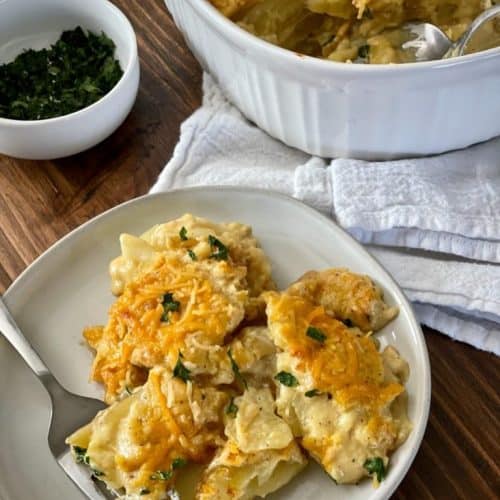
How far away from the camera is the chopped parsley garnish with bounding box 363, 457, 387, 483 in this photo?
1.26 metres

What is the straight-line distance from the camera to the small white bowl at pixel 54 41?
1.69 meters

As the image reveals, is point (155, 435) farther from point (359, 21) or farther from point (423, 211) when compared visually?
point (359, 21)

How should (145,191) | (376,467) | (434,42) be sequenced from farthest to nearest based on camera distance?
(145,191)
(434,42)
(376,467)

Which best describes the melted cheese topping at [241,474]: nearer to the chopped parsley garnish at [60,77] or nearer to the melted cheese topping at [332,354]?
the melted cheese topping at [332,354]

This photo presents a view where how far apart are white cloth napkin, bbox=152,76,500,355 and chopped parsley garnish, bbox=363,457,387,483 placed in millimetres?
341

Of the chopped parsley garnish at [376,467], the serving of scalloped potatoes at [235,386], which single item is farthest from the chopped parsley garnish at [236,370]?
the chopped parsley garnish at [376,467]

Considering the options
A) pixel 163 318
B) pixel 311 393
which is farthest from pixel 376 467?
pixel 163 318

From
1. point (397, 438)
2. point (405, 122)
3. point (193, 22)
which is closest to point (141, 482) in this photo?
point (397, 438)

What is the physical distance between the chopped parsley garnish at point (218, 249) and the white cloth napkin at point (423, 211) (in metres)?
0.22

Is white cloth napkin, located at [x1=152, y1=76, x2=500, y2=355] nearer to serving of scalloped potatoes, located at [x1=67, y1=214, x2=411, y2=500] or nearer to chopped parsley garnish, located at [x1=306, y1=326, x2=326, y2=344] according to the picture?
serving of scalloped potatoes, located at [x1=67, y1=214, x2=411, y2=500]

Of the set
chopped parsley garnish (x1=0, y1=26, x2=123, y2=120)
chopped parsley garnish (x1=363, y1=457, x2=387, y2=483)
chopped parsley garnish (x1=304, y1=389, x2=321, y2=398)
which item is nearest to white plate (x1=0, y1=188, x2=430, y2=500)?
chopped parsley garnish (x1=363, y1=457, x2=387, y2=483)

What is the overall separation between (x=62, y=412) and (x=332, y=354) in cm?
43

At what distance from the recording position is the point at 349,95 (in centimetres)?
147

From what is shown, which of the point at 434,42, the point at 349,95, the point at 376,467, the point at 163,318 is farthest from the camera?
the point at 434,42
